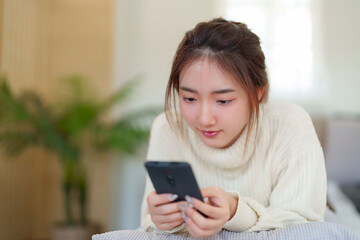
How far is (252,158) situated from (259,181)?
0.22 feet

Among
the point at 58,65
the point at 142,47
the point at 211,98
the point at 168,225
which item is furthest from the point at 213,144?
the point at 58,65

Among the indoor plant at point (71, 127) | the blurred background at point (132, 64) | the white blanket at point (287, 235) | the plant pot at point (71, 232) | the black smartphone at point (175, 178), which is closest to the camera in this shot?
the black smartphone at point (175, 178)

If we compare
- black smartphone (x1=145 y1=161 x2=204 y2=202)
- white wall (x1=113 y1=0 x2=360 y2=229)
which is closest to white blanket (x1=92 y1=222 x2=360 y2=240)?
black smartphone (x1=145 y1=161 x2=204 y2=202)

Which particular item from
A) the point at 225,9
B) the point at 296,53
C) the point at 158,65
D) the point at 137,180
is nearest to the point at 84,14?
the point at 158,65

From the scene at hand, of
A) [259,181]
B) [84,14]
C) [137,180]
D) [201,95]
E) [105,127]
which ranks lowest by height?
[137,180]

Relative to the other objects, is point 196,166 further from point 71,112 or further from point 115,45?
point 115,45

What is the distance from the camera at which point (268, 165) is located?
4.36 ft

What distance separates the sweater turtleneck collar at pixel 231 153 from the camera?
1.31 m

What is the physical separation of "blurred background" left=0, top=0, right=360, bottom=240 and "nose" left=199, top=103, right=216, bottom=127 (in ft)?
7.15

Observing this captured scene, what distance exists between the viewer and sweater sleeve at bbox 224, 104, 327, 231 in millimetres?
1164

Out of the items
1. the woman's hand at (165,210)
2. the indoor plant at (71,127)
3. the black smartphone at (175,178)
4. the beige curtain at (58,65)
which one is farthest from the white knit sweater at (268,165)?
the beige curtain at (58,65)

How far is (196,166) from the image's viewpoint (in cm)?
143

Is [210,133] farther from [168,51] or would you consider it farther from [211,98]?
[168,51]

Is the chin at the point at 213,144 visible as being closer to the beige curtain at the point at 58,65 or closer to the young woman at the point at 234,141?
the young woman at the point at 234,141
